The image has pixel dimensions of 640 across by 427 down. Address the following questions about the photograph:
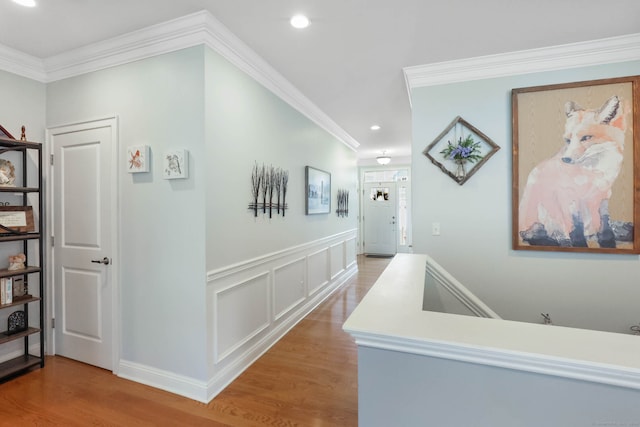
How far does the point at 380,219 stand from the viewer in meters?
8.36

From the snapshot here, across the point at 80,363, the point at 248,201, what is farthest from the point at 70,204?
the point at 248,201

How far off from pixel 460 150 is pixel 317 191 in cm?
193

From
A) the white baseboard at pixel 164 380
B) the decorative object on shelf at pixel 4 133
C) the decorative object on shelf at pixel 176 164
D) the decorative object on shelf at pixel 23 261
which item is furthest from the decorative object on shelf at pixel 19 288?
the decorative object on shelf at pixel 176 164

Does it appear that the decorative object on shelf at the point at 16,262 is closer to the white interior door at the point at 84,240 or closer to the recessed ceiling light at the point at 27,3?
the white interior door at the point at 84,240

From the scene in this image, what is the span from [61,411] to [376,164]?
7.67 meters

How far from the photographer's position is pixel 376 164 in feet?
27.6

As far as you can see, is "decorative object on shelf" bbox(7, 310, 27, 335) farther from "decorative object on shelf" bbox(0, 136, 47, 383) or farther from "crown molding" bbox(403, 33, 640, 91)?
"crown molding" bbox(403, 33, 640, 91)

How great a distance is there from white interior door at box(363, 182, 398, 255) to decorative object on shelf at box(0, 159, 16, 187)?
7135 mm

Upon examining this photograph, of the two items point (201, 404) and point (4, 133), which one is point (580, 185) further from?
point (4, 133)

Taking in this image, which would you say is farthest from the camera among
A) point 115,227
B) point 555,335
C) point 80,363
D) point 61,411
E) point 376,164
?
point 376,164

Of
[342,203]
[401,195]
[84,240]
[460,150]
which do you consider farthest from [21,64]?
[401,195]

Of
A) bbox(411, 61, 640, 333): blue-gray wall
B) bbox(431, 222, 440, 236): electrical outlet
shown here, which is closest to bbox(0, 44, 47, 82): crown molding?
bbox(411, 61, 640, 333): blue-gray wall

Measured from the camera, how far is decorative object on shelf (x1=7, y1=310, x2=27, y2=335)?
245cm

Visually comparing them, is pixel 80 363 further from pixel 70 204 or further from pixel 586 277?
pixel 586 277
